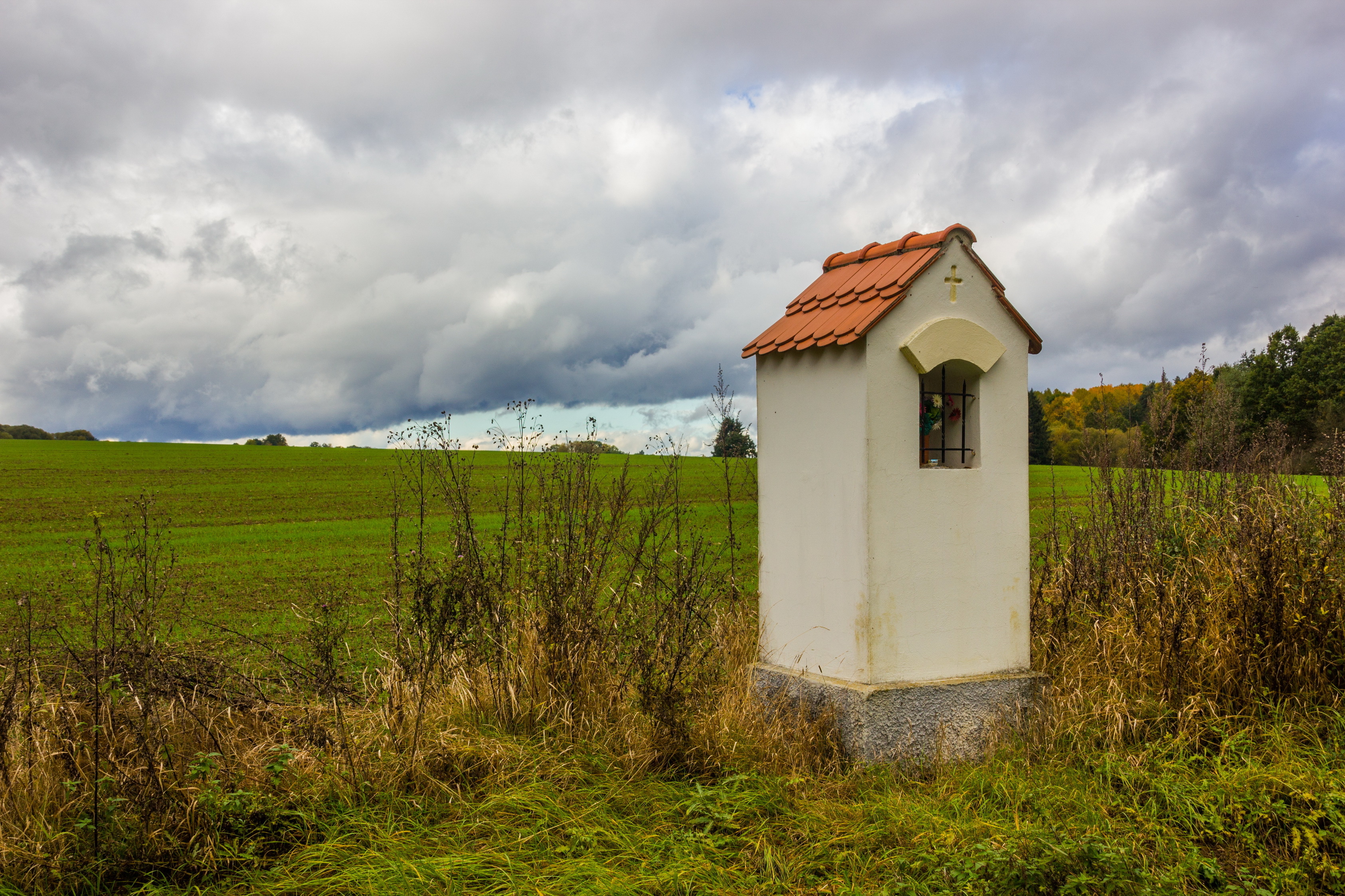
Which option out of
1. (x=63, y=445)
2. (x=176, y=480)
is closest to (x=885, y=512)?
(x=176, y=480)

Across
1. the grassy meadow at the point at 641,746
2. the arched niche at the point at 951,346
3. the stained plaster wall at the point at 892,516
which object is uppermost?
the arched niche at the point at 951,346

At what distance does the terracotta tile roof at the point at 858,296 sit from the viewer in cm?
507

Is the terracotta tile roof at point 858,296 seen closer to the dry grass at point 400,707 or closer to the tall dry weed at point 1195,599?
the dry grass at point 400,707

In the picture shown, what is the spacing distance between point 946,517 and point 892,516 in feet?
1.34

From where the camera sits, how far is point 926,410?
5617 mm

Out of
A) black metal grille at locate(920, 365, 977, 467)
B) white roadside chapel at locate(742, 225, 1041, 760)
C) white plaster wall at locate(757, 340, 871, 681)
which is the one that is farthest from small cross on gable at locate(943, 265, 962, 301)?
white plaster wall at locate(757, 340, 871, 681)

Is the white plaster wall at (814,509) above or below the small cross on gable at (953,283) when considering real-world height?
below

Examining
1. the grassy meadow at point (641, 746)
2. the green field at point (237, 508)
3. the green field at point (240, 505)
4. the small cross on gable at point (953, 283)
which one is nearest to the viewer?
the grassy meadow at point (641, 746)

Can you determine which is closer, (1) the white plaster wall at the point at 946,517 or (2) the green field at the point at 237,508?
(1) the white plaster wall at the point at 946,517

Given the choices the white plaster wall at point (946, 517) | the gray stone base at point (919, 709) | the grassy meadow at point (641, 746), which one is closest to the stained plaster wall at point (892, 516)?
the white plaster wall at point (946, 517)

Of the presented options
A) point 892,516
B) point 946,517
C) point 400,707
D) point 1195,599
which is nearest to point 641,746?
point 400,707

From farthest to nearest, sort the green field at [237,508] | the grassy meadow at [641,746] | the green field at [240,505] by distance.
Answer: the green field at [240,505], the green field at [237,508], the grassy meadow at [641,746]

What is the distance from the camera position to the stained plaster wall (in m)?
4.96

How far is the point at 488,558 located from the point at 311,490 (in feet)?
77.9
